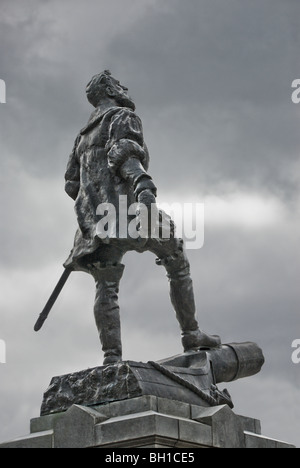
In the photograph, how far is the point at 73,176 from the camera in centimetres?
1041

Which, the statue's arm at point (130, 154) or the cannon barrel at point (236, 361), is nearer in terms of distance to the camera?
the statue's arm at point (130, 154)

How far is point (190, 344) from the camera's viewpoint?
9.77 metres

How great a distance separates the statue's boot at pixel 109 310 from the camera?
917 cm

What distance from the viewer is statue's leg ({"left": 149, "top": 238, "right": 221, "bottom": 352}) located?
9678 mm

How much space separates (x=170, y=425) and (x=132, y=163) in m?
2.92

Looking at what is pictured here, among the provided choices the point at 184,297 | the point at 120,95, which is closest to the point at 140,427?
the point at 184,297

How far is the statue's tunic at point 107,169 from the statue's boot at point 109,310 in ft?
0.93

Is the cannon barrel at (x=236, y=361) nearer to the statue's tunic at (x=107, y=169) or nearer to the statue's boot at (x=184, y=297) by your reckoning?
the statue's boot at (x=184, y=297)

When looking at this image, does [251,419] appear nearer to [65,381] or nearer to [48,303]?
[65,381]

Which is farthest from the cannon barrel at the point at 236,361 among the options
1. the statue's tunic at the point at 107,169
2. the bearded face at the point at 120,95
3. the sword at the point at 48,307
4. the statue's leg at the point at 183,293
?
the bearded face at the point at 120,95

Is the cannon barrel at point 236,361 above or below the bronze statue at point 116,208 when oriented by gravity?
below

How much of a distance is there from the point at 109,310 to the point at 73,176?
1928 millimetres

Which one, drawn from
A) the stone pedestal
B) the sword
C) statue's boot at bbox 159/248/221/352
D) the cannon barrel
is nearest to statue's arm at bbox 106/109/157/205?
statue's boot at bbox 159/248/221/352

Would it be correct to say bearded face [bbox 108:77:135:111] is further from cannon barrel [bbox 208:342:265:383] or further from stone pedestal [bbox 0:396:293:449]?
stone pedestal [bbox 0:396:293:449]
